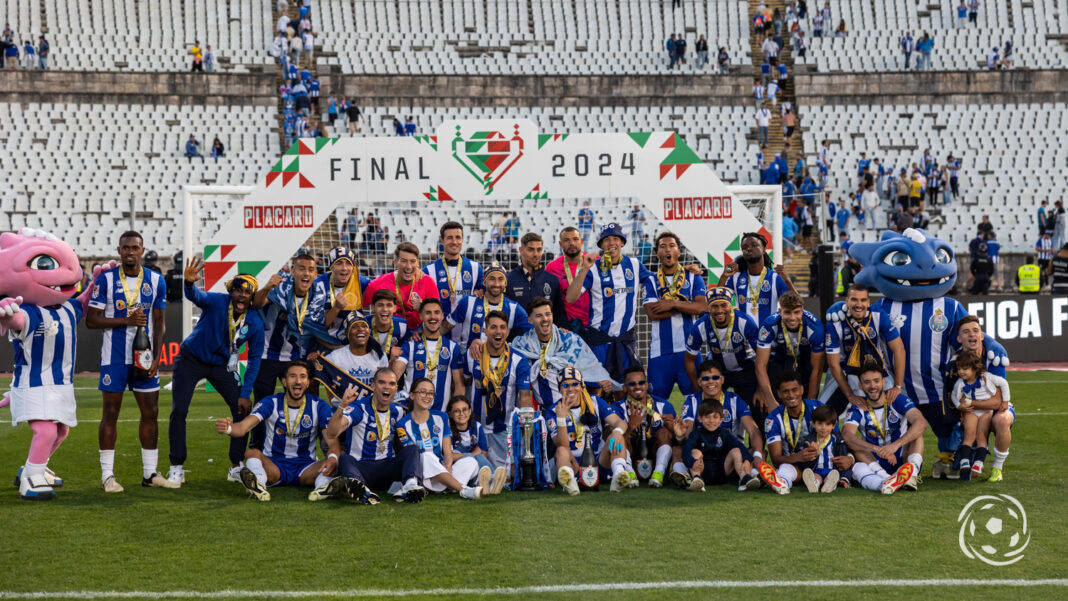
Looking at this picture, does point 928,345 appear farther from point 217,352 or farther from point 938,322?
point 217,352

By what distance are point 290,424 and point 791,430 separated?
3237mm

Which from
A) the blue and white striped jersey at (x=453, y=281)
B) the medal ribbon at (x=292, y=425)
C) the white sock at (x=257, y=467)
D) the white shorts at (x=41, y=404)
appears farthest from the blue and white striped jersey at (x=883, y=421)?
the white shorts at (x=41, y=404)

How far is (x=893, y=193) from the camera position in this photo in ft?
87.1

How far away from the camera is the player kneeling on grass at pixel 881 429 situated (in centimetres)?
706

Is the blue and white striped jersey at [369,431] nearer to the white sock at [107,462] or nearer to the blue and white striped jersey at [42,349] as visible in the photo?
the white sock at [107,462]

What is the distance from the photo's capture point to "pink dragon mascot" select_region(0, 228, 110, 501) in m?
6.81

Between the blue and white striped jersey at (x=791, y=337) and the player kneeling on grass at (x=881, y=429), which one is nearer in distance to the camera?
the player kneeling on grass at (x=881, y=429)

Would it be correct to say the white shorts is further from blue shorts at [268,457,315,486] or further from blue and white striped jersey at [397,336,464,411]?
blue and white striped jersey at [397,336,464,411]

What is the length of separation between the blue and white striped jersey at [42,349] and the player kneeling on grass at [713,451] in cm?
Result: 397

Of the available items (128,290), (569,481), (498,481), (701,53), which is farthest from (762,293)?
(701,53)

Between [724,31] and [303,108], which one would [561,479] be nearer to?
[303,108]

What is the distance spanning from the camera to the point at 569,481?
6875 millimetres

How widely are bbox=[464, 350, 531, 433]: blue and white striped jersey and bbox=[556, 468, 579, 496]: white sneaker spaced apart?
70 centimetres
